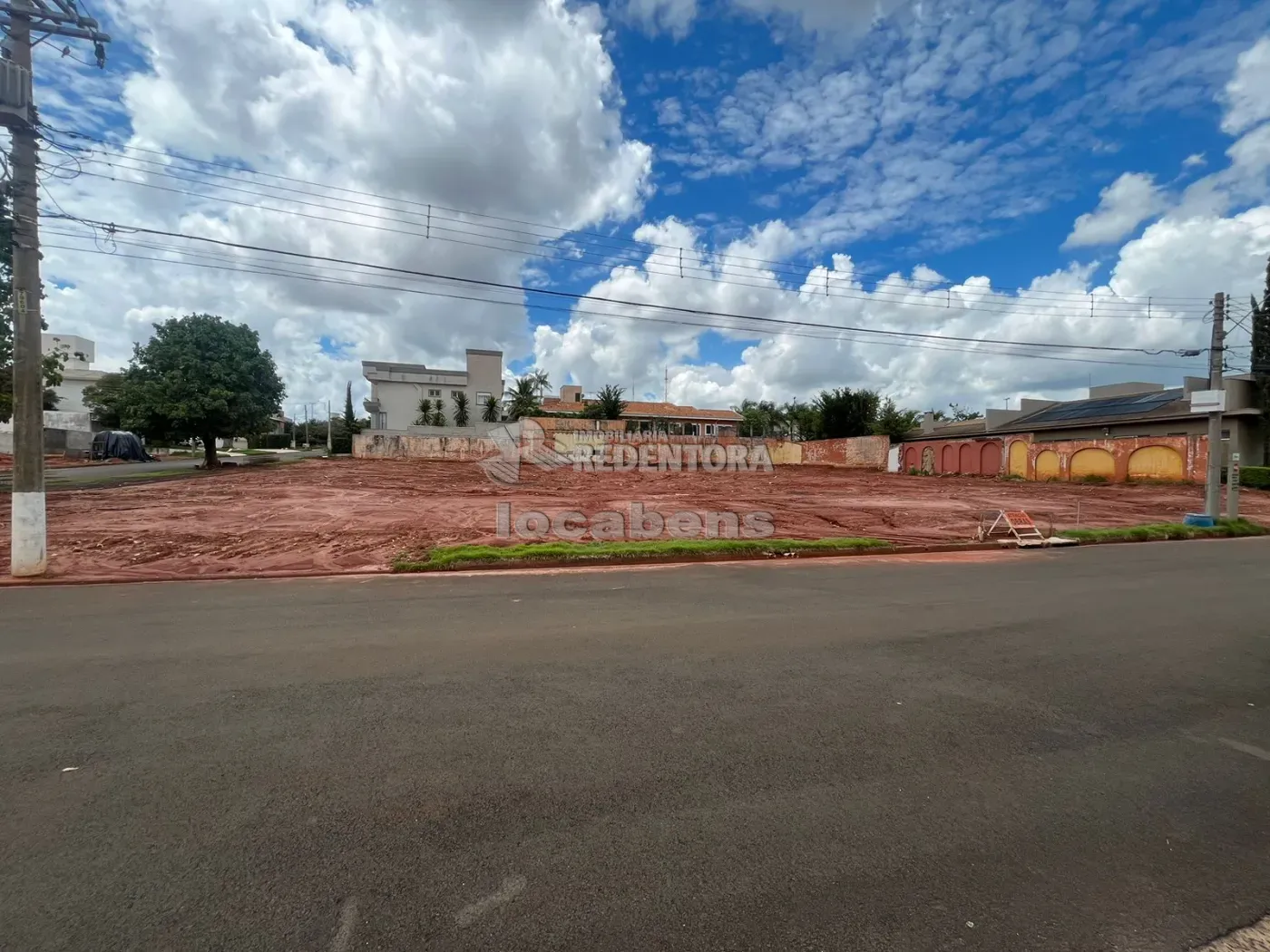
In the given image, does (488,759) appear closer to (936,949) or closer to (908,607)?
(936,949)

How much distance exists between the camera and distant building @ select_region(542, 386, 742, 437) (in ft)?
218

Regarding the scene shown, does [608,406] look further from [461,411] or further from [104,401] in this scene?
[104,401]

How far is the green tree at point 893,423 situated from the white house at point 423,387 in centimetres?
4002

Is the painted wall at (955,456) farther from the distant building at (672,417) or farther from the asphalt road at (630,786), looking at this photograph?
the asphalt road at (630,786)

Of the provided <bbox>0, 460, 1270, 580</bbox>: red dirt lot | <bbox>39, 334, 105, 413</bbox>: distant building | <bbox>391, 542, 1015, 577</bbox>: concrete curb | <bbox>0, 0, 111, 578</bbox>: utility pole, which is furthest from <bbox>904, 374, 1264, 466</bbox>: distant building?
<bbox>39, 334, 105, 413</bbox>: distant building

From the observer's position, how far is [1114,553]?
491 inches

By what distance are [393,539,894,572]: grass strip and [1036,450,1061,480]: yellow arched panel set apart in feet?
95.0

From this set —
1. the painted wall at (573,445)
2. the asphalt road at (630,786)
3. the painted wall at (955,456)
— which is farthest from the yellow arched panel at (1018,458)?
the asphalt road at (630,786)

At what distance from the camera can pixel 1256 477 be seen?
28438mm

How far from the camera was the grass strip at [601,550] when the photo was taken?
10.1 metres

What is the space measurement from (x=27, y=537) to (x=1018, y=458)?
1741 inches

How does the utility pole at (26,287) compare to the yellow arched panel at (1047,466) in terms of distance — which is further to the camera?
the yellow arched panel at (1047,466)

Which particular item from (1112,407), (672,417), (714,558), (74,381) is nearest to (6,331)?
(714,558)

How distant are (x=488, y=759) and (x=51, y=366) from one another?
24.6 metres
